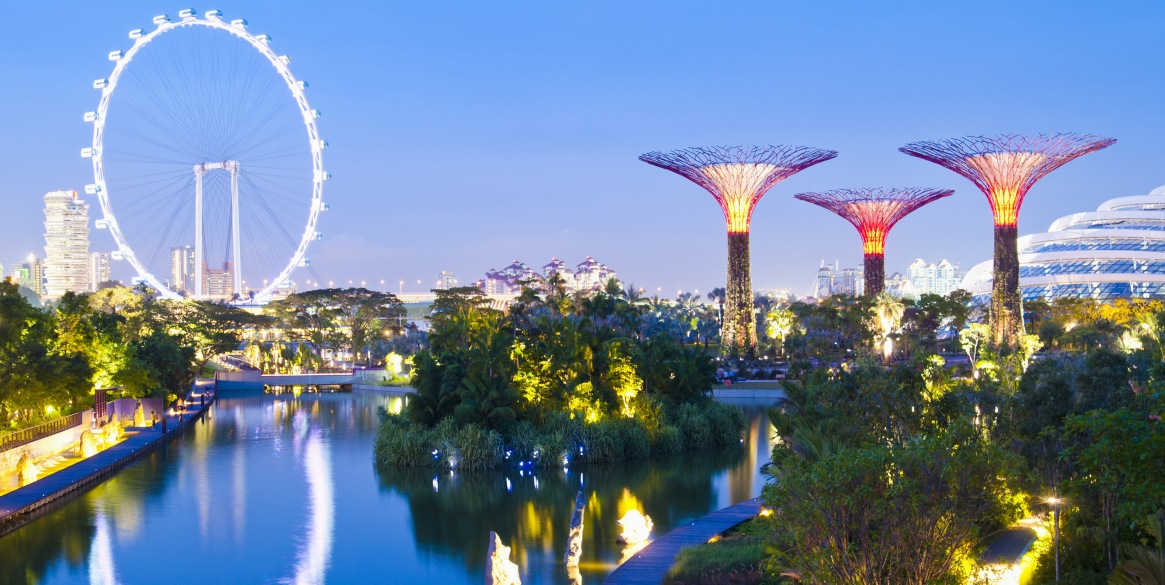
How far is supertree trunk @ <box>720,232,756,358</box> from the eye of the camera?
207 feet

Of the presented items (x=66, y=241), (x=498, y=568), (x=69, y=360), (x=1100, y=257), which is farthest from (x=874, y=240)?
(x=66, y=241)

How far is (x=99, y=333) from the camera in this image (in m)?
45.8

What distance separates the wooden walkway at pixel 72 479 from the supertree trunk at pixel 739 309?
32210mm

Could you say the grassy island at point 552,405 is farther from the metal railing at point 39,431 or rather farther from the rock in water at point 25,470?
the rock in water at point 25,470

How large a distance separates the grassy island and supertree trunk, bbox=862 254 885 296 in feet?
118

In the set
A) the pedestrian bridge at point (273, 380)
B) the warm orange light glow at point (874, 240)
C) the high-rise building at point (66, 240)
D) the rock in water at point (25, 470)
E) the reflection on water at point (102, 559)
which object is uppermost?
the high-rise building at point (66, 240)

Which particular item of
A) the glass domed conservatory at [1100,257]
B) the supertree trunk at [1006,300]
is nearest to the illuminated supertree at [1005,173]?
the supertree trunk at [1006,300]

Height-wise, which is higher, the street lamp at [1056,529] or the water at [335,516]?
the street lamp at [1056,529]

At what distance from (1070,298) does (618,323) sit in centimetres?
4925

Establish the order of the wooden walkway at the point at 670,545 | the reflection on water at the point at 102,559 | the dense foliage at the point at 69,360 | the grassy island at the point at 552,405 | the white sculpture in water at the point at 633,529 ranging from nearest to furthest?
the wooden walkway at the point at 670,545
the reflection on water at the point at 102,559
the white sculpture in water at the point at 633,529
the dense foliage at the point at 69,360
the grassy island at the point at 552,405

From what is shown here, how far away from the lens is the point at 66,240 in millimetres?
191250

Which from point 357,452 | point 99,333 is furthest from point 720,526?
point 99,333

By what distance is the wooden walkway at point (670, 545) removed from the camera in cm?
1891

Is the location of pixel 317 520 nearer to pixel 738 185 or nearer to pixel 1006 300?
pixel 738 185
